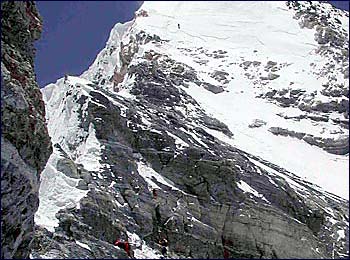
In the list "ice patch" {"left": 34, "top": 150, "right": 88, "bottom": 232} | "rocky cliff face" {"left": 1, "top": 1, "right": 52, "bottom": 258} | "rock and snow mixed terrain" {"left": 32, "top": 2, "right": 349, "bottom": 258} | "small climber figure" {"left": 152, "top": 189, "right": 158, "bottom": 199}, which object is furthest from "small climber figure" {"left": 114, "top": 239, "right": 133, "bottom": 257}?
"rocky cliff face" {"left": 1, "top": 1, "right": 52, "bottom": 258}

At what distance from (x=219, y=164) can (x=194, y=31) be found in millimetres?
47585

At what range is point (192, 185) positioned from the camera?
134 feet

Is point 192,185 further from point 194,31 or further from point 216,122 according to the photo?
point 194,31

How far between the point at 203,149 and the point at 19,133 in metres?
24.7

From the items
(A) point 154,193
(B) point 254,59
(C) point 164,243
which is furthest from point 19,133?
(B) point 254,59

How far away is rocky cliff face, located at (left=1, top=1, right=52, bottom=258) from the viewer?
20.9 m

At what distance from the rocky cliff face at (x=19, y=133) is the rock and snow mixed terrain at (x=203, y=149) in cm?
443

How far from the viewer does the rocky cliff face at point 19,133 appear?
68.5 ft

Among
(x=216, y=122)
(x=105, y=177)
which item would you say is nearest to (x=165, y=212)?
(x=105, y=177)

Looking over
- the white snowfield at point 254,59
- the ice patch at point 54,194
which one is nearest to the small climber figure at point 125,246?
the ice patch at point 54,194

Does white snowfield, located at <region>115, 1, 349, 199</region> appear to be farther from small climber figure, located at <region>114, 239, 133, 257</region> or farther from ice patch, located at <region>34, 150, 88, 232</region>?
small climber figure, located at <region>114, 239, 133, 257</region>

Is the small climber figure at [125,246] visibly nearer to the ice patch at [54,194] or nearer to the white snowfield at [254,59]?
the ice patch at [54,194]

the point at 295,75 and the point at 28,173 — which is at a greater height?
the point at 28,173

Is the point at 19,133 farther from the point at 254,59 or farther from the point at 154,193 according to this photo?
the point at 254,59
